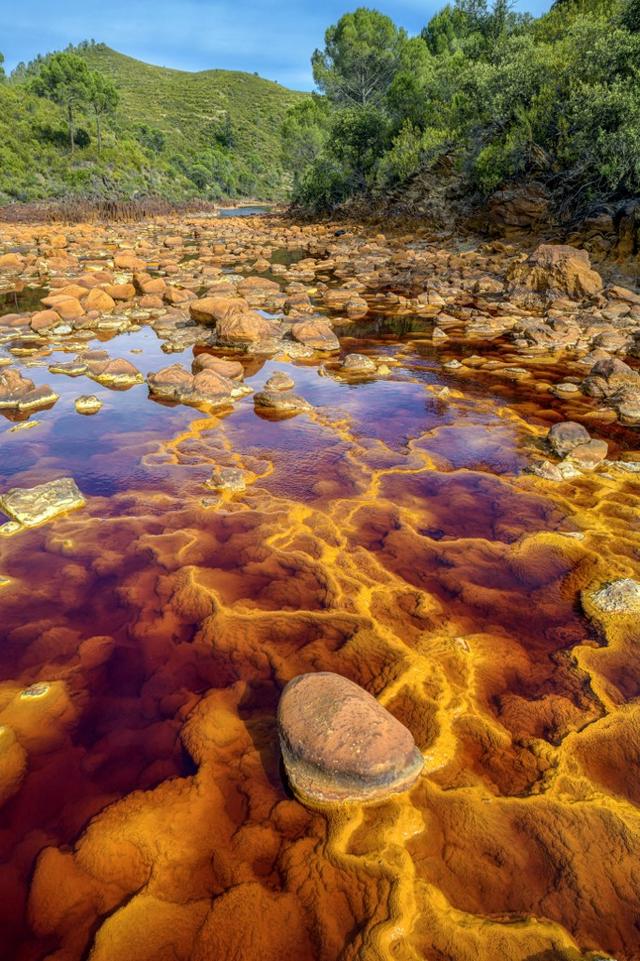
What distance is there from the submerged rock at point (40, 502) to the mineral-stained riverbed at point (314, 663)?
5.8 inches

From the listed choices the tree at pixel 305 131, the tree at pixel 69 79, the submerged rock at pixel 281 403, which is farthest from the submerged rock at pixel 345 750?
the tree at pixel 69 79

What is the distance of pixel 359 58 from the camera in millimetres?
41250

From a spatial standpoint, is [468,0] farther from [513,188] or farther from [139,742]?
[139,742]

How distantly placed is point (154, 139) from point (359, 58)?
51306 mm

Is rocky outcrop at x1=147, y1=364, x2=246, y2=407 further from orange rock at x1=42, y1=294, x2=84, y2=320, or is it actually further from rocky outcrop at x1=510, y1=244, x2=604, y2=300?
rocky outcrop at x1=510, y1=244, x2=604, y2=300

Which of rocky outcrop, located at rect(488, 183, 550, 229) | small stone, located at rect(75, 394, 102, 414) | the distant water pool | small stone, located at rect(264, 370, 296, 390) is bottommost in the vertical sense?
small stone, located at rect(75, 394, 102, 414)

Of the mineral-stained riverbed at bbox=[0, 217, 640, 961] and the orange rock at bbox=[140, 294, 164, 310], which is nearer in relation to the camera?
the mineral-stained riverbed at bbox=[0, 217, 640, 961]

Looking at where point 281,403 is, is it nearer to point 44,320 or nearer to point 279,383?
point 279,383

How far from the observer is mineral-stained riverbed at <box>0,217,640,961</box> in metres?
2.45

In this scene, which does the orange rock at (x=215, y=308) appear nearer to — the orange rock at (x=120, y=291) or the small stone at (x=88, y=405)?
the orange rock at (x=120, y=291)

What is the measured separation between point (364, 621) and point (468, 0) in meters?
48.4

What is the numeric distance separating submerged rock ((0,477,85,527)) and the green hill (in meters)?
53.0

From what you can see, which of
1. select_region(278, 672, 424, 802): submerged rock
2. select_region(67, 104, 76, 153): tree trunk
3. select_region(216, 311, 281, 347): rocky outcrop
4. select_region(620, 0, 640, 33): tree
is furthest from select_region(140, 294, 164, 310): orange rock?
select_region(67, 104, 76, 153): tree trunk

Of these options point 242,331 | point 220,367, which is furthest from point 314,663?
point 242,331
